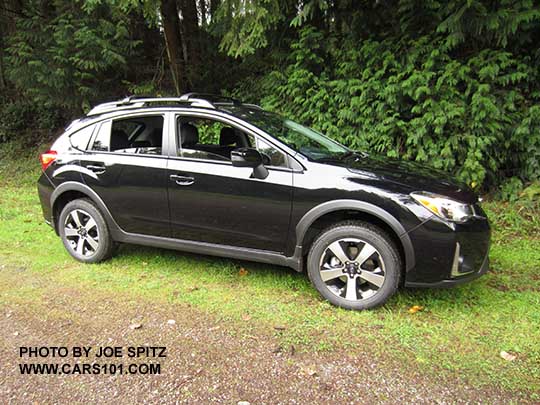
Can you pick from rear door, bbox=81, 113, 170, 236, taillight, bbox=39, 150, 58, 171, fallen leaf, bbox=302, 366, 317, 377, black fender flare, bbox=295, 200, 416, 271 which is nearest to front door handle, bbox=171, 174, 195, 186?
rear door, bbox=81, 113, 170, 236

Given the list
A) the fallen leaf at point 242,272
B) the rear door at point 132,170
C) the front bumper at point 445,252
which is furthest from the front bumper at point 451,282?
the rear door at point 132,170

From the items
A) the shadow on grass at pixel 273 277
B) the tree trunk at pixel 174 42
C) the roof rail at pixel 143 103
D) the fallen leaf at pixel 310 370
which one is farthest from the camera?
the tree trunk at pixel 174 42

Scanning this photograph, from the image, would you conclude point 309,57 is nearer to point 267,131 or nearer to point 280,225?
point 267,131

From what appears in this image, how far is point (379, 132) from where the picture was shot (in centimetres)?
621

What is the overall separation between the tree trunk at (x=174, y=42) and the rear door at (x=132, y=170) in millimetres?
5283

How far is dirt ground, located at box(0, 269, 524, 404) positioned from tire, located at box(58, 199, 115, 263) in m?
1.01

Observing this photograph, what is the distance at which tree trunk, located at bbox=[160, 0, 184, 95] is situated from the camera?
8.91 m

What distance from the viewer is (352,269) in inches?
129

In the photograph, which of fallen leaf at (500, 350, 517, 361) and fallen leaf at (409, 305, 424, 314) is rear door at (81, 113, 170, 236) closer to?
fallen leaf at (409, 305, 424, 314)

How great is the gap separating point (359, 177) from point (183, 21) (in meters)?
8.12

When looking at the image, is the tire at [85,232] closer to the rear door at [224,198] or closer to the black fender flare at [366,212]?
the rear door at [224,198]

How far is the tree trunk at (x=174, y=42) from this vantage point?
29.2ft

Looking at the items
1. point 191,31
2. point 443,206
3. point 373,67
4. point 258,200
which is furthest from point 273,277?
point 191,31

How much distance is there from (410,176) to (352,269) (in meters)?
0.95
